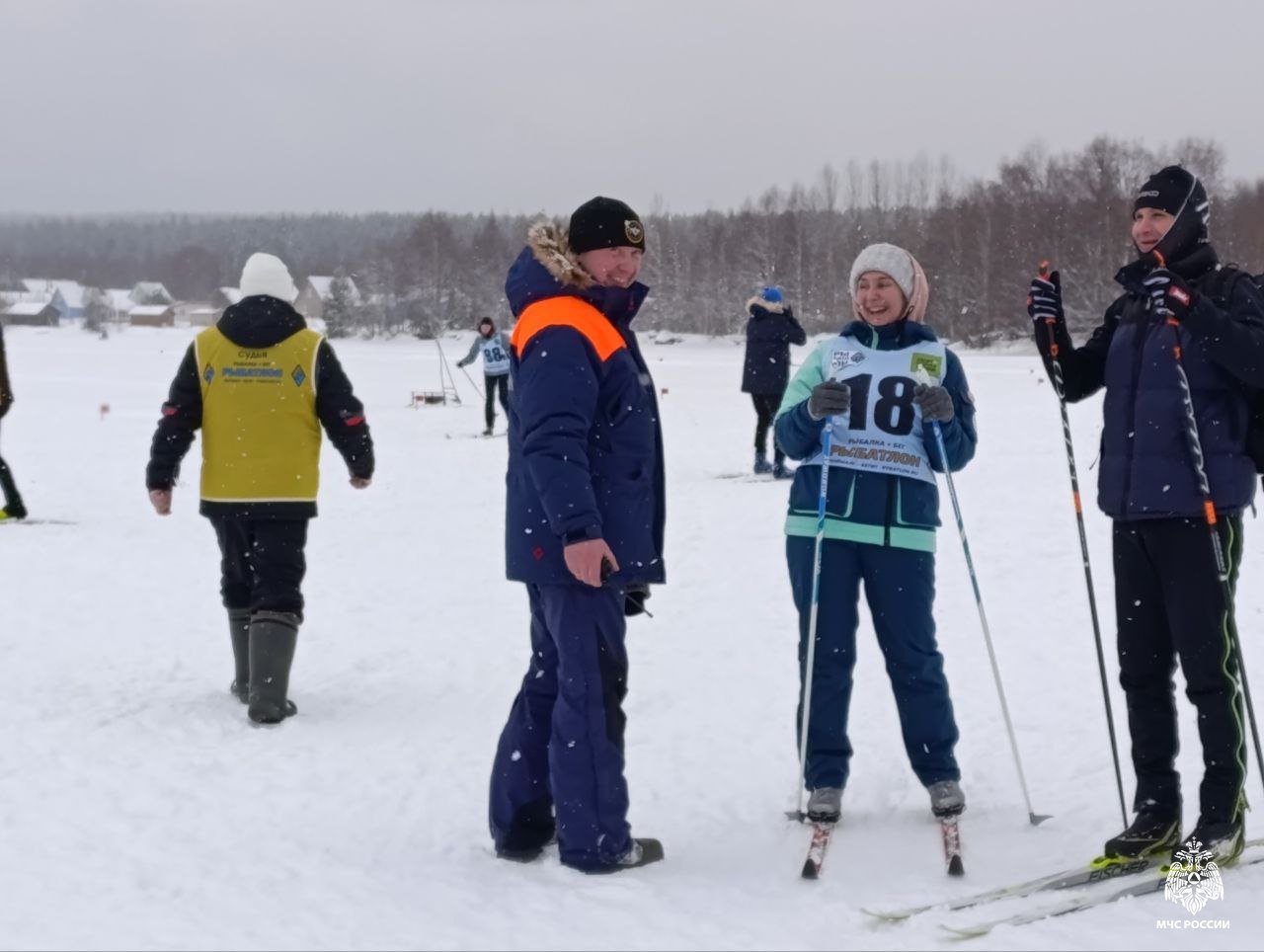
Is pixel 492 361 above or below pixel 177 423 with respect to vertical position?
below

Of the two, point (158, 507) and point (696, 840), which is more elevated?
point (158, 507)

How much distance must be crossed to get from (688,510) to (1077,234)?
64.9 metres

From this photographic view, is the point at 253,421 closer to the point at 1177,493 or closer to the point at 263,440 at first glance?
the point at 263,440

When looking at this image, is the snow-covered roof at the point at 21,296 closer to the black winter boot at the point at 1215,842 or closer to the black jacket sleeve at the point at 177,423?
the black jacket sleeve at the point at 177,423

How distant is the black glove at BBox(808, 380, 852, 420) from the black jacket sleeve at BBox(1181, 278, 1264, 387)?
0.95 meters

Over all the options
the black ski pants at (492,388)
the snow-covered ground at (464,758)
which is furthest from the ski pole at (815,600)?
the black ski pants at (492,388)

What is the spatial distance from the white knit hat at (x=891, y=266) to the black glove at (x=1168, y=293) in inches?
27.1

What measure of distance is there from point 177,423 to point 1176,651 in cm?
388

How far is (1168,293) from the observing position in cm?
357

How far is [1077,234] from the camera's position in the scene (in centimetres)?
7044

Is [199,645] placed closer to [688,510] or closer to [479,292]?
[688,510]

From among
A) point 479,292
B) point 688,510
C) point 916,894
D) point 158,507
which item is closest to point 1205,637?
point 916,894

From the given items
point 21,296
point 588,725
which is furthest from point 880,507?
point 21,296

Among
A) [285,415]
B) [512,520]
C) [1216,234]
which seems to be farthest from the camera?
[1216,234]
